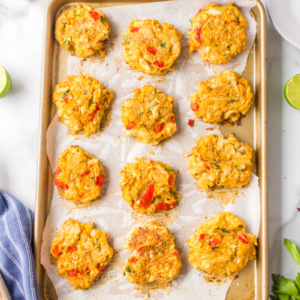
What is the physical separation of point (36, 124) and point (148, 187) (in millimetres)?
1127

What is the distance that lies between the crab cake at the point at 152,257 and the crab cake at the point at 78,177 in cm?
48

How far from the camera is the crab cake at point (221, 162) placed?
3.10 m

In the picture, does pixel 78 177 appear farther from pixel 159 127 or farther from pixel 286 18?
pixel 286 18

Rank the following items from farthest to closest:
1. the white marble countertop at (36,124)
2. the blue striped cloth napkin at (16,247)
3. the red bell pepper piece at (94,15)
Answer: the white marble countertop at (36,124)
the red bell pepper piece at (94,15)
the blue striped cloth napkin at (16,247)

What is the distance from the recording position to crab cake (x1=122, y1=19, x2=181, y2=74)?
126 inches

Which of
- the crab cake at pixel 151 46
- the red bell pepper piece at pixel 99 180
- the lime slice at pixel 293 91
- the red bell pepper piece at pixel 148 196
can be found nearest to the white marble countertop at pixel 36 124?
the lime slice at pixel 293 91

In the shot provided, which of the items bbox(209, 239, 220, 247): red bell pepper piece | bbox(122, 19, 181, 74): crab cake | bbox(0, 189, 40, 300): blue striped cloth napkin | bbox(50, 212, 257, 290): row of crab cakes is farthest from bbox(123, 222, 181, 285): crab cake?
bbox(122, 19, 181, 74): crab cake

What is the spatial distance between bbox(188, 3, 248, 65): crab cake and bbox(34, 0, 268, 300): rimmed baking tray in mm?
163

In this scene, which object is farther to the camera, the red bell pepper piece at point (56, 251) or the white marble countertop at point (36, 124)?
the white marble countertop at point (36, 124)

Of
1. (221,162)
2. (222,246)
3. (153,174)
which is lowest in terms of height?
(222,246)

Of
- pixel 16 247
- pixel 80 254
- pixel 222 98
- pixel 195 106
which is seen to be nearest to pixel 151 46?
pixel 195 106

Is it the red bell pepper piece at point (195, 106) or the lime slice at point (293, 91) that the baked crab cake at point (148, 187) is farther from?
the lime slice at point (293, 91)

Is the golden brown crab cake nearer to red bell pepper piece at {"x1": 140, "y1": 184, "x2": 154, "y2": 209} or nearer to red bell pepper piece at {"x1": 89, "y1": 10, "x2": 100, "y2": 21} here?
red bell pepper piece at {"x1": 140, "y1": 184, "x2": 154, "y2": 209}

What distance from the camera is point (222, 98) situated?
3168 millimetres
